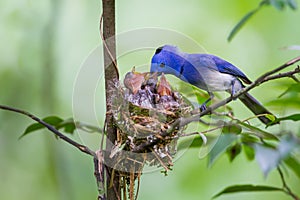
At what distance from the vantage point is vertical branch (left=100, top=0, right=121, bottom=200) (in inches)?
58.3

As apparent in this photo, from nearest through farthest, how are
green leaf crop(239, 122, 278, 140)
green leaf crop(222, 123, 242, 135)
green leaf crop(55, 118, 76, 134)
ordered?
1. green leaf crop(239, 122, 278, 140)
2. green leaf crop(222, 123, 242, 135)
3. green leaf crop(55, 118, 76, 134)

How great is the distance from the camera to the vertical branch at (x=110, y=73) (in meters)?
1.48

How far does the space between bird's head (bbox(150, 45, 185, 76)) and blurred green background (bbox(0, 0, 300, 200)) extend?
1107 mm

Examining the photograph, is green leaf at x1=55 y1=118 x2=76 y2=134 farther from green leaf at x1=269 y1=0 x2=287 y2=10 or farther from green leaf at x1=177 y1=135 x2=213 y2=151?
green leaf at x1=269 y1=0 x2=287 y2=10

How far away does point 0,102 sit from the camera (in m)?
3.34

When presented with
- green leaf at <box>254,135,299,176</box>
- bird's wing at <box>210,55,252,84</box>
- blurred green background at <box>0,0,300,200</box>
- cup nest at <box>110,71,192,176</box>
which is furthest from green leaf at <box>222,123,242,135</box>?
blurred green background at <box>0,0,300,200</box>

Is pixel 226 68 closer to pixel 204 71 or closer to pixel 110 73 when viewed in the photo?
pixel 204 71

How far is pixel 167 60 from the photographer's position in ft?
6.47

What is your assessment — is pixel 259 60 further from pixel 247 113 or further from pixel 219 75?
pixel 219 75

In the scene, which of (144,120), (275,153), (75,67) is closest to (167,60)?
(144,120)

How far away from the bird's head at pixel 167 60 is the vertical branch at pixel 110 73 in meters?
0.36

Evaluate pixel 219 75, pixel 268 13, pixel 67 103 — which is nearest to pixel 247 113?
pixel 268 13

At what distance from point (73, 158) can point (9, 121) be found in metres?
0.52

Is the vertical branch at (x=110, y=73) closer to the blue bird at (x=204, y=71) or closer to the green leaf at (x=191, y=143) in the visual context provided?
the green leaf at (x=191, y=143)
